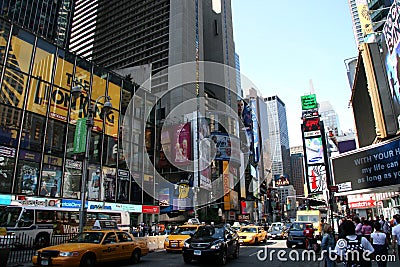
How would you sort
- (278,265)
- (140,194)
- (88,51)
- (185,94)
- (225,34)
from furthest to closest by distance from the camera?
1. (225,34)
2. (88,51)
3. (185,94)
4. (140,194)
5. (278,265)

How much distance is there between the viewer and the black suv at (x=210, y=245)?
12.1 metres

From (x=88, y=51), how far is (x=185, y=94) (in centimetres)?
5061

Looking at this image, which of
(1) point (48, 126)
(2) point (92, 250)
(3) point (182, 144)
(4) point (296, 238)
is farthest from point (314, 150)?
(2) point (92, 250)

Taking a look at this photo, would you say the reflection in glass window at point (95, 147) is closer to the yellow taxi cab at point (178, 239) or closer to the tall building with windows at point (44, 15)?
the yellow taxi cab at point (178, 239)

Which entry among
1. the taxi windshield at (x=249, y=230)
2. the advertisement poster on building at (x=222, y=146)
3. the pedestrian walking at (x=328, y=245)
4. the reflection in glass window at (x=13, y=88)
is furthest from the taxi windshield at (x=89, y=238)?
the advertisement poster on building at (x=222, y=146)

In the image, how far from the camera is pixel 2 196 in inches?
988

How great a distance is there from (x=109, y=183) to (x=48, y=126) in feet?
32.0

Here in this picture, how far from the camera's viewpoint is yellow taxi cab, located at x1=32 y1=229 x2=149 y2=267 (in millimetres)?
10055

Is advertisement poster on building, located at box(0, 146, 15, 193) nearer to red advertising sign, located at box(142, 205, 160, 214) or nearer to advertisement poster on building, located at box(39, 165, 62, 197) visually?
advertisement poster on building, located at box(39, 165, 62, 197)

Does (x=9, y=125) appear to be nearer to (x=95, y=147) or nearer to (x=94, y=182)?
(x=95, y=147)

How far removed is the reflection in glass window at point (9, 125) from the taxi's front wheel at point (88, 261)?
69.1 ft

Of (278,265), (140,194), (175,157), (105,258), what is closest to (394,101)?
(278,265)

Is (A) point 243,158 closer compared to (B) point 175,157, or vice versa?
(B) point 175,157

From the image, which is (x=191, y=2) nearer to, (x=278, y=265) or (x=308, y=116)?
(x=308, y=116)
